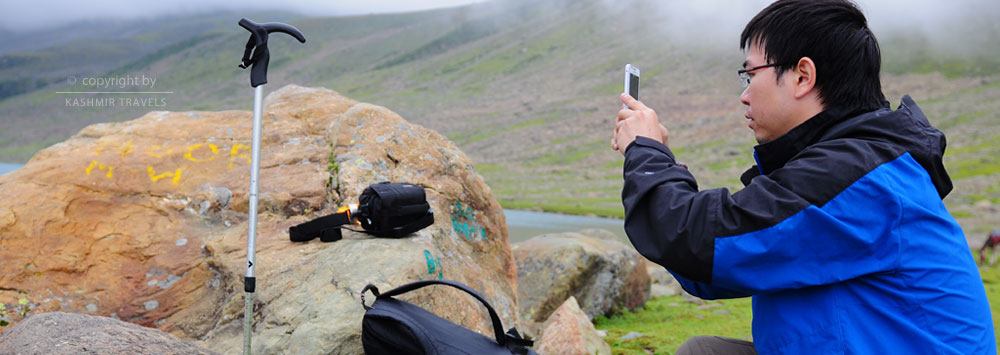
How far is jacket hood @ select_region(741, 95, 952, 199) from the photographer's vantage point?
8.46 feet

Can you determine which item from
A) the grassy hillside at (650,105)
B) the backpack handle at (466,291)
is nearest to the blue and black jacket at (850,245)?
the backpack handle at (466,291)

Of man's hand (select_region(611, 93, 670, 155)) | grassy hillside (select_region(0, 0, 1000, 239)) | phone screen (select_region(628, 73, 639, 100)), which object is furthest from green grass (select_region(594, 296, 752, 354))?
grassy hillside (select_region(0, 0, 1000, 239))

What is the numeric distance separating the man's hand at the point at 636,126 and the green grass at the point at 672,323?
19.0 feet

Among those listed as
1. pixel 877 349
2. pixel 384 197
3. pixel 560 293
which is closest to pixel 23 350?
pixel 384 197

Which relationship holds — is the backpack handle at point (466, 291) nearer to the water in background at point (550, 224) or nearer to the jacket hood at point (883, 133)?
the jacket hood at point (883, 133)

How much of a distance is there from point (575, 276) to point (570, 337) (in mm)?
4830

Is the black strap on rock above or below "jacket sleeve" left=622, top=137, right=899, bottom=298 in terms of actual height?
below

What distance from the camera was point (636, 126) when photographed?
315 centimetres

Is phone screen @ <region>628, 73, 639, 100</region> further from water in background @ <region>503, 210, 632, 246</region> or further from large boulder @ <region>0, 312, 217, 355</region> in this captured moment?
water in background @ <region>503, 210, 632, 246</region>

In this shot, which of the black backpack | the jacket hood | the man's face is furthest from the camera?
the black backpack

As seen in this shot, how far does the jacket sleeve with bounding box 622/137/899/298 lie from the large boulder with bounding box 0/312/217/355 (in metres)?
2.72

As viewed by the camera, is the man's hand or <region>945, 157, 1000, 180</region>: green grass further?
<region>945, 157, 1000, 180</region>: green grass

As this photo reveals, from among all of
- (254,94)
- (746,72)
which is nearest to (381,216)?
(254,94)

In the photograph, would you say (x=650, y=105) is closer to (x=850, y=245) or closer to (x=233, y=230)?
(x=233, y=230)
